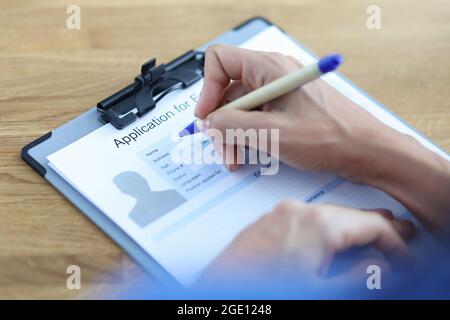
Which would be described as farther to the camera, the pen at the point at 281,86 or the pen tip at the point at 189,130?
the pen tip at the point at 189,130

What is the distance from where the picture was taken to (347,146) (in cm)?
74

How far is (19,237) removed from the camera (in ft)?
2.48

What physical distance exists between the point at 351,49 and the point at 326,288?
45cm

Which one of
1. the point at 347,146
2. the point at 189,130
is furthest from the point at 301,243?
the point at 189,130

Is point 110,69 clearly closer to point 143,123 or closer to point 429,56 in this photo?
point 143,123

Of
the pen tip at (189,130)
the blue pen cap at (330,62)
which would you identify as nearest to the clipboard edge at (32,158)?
the pen tip at (189,130)

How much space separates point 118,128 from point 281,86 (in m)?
0.25

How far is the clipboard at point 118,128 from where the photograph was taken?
733mm

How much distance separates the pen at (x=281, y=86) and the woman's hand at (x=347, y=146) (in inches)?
0.5

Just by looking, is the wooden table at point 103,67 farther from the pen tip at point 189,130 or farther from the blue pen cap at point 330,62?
the blue pen cap at point 330,62

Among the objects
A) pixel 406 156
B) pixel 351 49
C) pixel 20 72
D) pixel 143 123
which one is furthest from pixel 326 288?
pixel 20 72

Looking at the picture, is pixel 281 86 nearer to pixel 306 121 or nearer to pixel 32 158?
pixel 306 121

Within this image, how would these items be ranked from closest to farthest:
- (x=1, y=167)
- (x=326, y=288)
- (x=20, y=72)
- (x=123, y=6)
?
(x=326, y=288), (x=1, y=167), (x=20, y=72), (x=123, y=6)

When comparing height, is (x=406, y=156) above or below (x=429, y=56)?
below
